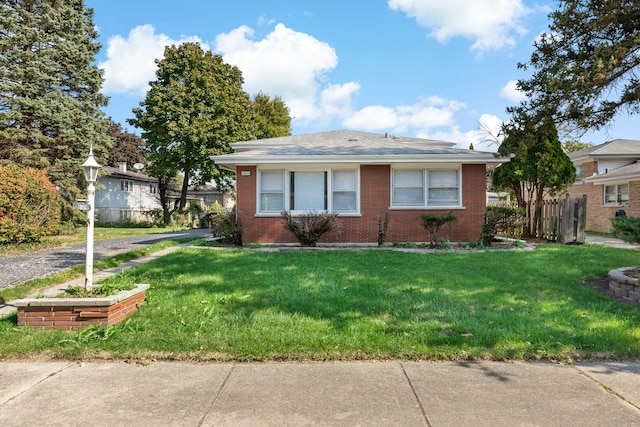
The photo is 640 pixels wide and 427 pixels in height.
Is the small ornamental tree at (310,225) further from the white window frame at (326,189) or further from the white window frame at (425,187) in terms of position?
the white window frame at (425,187)

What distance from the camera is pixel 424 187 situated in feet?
42.1

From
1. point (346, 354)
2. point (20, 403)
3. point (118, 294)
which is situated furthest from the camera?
point (118, 294)

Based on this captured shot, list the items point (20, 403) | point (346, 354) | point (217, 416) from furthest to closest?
point (346, 354) → point (20, 403) → point (217, 416)

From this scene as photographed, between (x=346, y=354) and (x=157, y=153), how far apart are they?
93.2 ft

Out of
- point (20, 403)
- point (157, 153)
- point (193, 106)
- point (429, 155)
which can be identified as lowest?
point (20, 403)

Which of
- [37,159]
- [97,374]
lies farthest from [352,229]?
[37,159]

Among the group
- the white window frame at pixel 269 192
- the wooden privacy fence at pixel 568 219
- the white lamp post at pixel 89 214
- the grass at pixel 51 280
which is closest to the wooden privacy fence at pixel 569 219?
the wooden privacy fence at pixel 568 219

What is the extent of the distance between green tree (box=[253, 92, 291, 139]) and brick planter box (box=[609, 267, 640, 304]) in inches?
1535

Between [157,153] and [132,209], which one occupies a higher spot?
[157,153]

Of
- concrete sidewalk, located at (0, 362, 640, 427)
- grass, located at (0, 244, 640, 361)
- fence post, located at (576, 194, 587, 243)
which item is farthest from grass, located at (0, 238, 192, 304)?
fence post, located at (576, 194, 587, 243)

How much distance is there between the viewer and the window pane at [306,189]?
1294 cm

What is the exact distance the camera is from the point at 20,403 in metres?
3.12

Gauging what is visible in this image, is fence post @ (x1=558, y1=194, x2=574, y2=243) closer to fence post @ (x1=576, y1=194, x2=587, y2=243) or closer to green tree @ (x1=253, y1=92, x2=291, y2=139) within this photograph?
fence post @ (x1=576, y1=194, x2=587, y2=243)

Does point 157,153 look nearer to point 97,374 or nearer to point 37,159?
point 37,159
